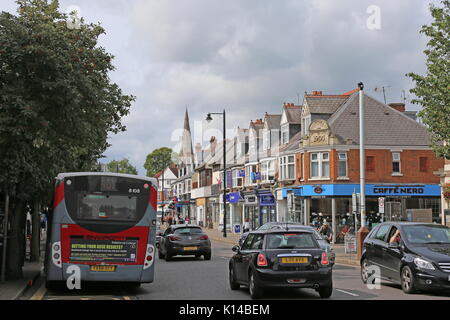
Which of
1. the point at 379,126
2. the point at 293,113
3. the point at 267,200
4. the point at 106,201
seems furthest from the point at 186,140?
the point at 106,201

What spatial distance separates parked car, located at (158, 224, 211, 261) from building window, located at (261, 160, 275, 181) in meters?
26.2

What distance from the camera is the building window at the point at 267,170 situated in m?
53.4

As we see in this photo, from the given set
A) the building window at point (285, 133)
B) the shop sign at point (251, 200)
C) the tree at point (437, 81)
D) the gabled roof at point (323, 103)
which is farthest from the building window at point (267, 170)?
the tree at point (437, 81)

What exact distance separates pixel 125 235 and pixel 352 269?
10.5m

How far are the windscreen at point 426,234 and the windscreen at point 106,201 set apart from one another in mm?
6477

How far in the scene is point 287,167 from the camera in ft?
162

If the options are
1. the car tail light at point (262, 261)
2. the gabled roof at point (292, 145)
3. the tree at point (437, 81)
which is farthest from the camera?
the gabled roof at point (292, 145)

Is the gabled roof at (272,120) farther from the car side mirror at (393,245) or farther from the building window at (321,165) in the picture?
the car side mirror at (393,245)

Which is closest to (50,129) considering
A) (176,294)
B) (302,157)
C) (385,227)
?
(176,294)

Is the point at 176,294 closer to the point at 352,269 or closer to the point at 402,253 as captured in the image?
the point at 402,253

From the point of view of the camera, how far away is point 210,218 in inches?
3199

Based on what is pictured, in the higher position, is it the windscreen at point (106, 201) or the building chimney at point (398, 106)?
the building chimney at point (398, 106)

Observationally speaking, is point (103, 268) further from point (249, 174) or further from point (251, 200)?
point (249, 174)

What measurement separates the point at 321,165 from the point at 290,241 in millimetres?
32117
